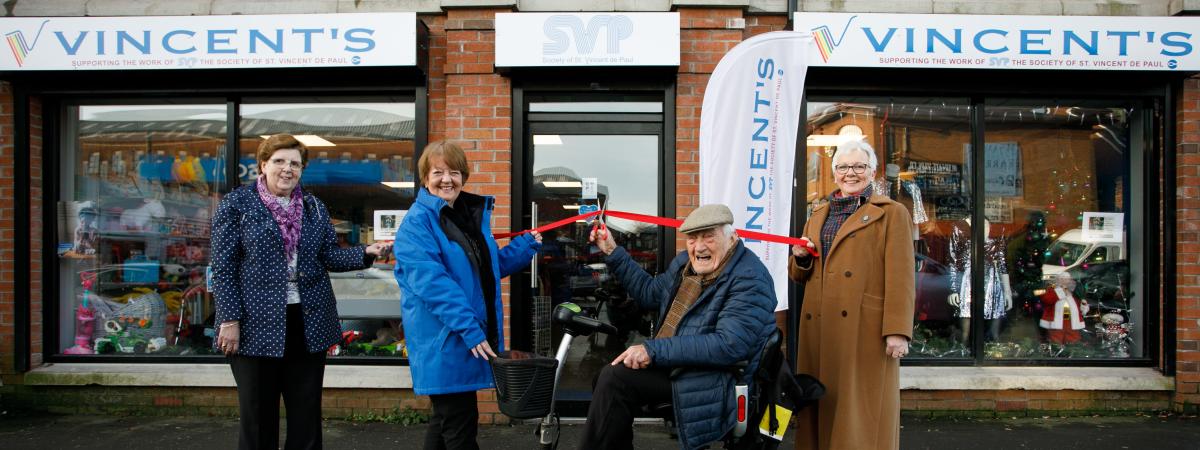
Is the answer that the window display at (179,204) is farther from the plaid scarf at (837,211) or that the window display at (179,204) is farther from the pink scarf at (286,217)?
the plaid scarf at (837,211)

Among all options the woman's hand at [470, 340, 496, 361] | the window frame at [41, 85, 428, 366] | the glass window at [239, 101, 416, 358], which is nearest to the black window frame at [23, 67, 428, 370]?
the window frame at [41, 85, 428, 366]

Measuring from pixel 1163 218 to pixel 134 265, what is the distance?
8032 mm

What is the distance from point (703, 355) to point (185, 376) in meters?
4.21

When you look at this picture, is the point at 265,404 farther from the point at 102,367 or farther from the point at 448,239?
the point at 102,367

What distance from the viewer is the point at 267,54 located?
465cm

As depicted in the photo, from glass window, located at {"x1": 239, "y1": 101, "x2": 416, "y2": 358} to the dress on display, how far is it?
14.2ft

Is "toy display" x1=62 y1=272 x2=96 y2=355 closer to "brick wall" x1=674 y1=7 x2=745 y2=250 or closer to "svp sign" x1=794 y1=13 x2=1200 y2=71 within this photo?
"brick wall" x1=674 y1=7 x2=745 y2=250

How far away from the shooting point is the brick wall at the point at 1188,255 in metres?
Result: 4.88

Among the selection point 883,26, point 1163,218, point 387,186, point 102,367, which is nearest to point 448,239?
point 387,186

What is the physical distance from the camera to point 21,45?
4.68 meters

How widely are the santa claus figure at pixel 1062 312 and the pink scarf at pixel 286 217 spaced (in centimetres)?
552

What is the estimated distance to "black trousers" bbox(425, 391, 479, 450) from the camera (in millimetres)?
2938

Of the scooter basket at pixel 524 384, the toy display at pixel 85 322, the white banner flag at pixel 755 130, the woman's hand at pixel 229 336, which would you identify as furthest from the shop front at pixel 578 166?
the woman's hand at pixel 229 336

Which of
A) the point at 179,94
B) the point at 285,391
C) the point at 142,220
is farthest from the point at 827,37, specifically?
the point at 142,220
